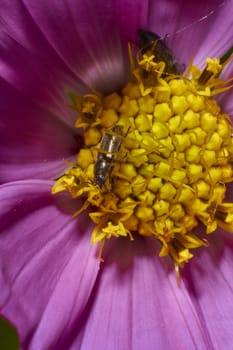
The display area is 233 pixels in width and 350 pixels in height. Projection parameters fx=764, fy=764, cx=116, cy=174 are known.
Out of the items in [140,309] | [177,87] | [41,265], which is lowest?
[140,309]

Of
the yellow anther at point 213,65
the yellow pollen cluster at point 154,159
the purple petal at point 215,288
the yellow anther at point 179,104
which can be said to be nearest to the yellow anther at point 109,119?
the yellow pollen cluster at point 154,159

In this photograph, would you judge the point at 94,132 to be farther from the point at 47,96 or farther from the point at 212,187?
the point at 212,187

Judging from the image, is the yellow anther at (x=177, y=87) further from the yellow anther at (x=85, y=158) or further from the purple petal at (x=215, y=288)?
the purple petal at (x=215, y=288)

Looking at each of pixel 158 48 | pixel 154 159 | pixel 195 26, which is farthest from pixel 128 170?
pixel 195 26

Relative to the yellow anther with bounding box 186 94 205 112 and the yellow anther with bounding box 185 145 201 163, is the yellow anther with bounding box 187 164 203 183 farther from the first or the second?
the yellow anther with bounding box 186 94 205 112

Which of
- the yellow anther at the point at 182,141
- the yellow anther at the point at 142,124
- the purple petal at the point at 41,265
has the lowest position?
the purple petal at the point at 41,265

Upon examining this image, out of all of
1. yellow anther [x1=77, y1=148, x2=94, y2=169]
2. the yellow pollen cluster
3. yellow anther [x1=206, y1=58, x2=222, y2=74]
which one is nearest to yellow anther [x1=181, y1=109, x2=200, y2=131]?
the yellow pollen cluster

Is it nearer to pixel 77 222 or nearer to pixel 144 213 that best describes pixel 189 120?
pixel 144 213
